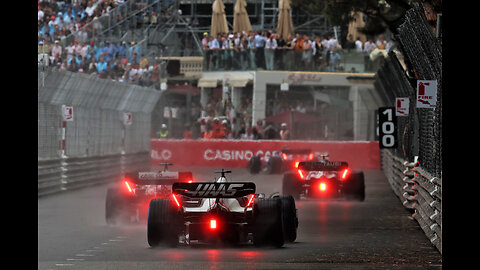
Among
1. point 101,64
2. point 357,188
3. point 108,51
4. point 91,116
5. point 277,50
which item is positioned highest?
point 277,50

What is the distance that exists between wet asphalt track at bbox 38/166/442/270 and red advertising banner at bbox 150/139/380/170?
18464 mm

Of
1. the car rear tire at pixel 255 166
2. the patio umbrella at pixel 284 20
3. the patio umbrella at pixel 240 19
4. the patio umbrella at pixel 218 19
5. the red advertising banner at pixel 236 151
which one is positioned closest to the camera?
the car rear tire at pixel 255 166

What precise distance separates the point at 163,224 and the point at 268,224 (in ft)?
4.03

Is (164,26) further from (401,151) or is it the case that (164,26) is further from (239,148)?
(401,151)

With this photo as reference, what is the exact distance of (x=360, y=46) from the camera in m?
41.6

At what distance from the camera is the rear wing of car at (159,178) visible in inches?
629

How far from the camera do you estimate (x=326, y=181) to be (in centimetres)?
2198

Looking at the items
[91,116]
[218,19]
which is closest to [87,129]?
[91,116]

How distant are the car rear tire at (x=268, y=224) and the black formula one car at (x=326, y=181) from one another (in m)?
9.47

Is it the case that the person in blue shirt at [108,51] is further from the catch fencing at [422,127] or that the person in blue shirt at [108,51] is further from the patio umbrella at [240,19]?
the catch fencing at [422,127]

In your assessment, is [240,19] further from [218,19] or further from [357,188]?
[357,188]

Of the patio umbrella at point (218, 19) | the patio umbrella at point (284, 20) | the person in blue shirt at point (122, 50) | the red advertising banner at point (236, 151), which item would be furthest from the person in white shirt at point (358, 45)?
the person in blue shirt at point (122, 50)
